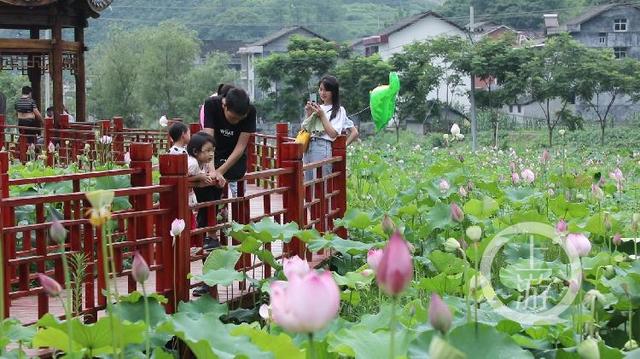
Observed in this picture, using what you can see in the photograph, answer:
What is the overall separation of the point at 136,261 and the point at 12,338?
1.10m

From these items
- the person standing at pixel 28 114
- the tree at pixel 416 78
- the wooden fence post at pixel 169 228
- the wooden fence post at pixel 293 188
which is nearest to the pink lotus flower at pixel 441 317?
the wooden fence post at pixel 169 228

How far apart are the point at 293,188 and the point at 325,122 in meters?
1.40

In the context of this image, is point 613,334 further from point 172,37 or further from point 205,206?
point 172,37

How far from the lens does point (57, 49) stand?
14.4 metres

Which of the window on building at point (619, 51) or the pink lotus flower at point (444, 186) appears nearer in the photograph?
the pink lotus flower at point (444, 186)

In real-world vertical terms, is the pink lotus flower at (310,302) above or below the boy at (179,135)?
below

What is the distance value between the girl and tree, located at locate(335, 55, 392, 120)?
30.9 metres

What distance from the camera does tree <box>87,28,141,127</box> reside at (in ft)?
152

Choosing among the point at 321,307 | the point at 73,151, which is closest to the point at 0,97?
the point at 73,151

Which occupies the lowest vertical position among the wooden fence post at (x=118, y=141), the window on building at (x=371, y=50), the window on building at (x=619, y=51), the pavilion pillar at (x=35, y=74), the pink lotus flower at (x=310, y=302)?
the wooden fence post at (x=118, y=141)

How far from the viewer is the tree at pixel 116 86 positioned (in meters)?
46.4

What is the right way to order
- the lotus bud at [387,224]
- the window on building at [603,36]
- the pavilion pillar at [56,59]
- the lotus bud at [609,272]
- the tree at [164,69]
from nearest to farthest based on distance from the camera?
the lotus bud at [387,224] < the lotus bud at [609,272] < the pavilion pillar at [56,59] < the tree at [164,69] < the window on building at [603,36]

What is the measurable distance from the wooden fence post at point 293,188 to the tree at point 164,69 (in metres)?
40.7

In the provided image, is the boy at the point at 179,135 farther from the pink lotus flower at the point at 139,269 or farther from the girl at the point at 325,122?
the pink lotus flower at the point at 139,269
